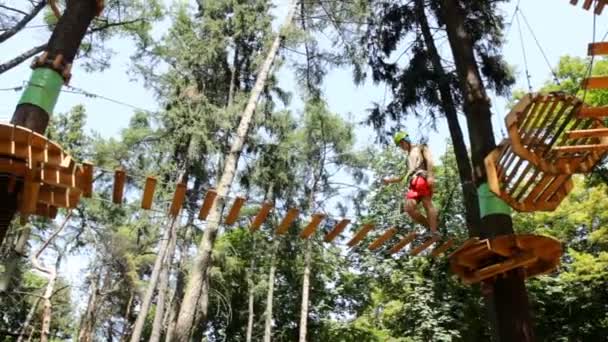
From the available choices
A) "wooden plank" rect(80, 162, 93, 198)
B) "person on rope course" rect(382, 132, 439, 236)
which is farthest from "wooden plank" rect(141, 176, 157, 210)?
"person on rope course" rect(382, 132, 439, 236)

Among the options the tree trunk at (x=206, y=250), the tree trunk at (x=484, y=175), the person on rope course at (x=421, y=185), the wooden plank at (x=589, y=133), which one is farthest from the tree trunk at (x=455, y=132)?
the tree trunk at (x=206, y=250)

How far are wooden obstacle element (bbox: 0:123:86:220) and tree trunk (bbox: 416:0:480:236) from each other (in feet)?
12.6

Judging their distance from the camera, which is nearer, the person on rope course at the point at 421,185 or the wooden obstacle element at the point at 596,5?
the wooden obstacle element at the point at 596,5

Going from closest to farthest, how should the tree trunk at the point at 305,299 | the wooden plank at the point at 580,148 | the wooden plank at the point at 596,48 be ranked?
1. the wooden plank at the point at 596,48
2. the wooden plank at the point at 580,148
3. the tree trunk at the point at 305,299

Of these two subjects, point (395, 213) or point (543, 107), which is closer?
point (543, 107)

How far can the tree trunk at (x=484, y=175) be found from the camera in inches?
143

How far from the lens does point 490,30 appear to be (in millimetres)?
7773

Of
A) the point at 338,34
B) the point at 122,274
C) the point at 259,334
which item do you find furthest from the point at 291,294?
the point at 338,34

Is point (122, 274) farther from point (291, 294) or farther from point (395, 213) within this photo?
point (395, 213)

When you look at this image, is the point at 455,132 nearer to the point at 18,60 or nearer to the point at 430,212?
the point at 430,212

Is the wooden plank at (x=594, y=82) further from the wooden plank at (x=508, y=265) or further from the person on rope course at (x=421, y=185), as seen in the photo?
the person on rope course at (x=421, y=185)

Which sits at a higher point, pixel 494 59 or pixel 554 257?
pixel 494 59

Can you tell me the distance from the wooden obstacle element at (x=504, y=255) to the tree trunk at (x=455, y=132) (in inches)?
59.3

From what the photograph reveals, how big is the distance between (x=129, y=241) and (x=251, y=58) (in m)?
7.02
